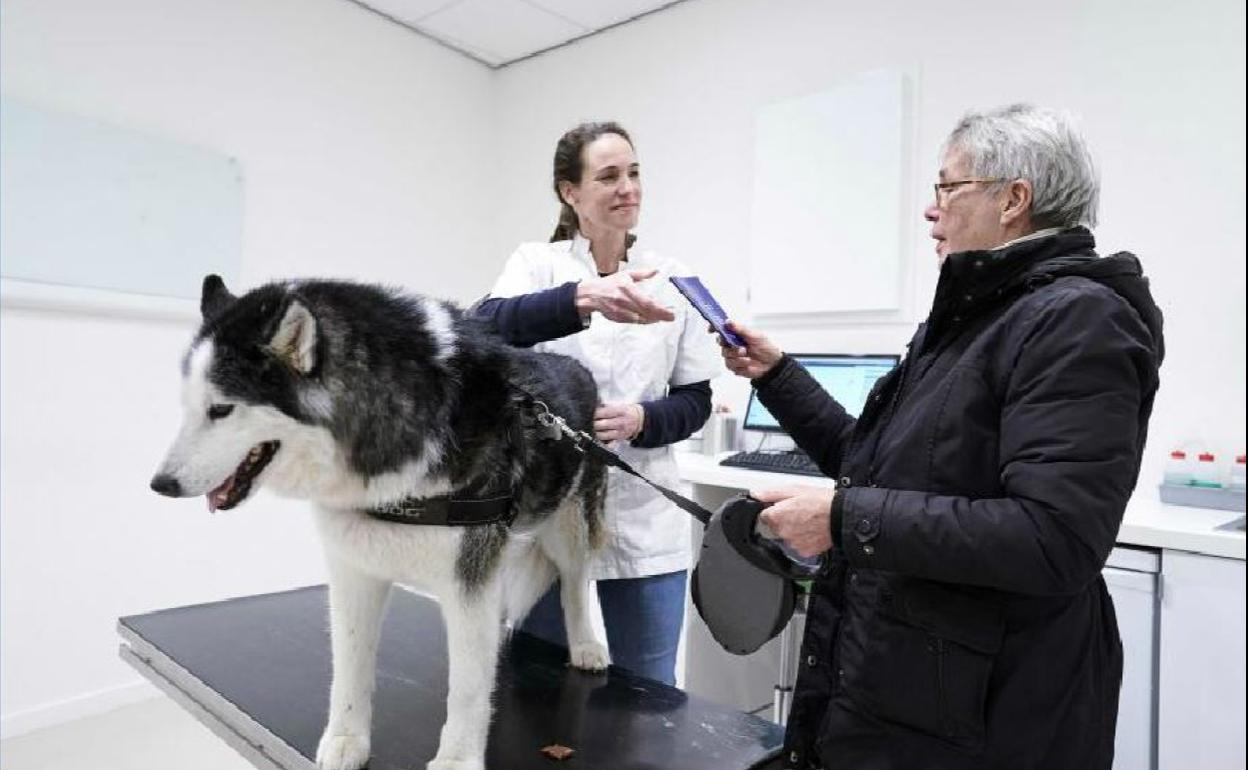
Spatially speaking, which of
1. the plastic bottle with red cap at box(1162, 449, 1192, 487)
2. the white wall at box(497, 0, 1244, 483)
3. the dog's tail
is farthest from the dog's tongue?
the plastic bottle with red cap at box(1162, 449, 1192, 487)

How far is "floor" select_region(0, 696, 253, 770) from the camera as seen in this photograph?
262cm

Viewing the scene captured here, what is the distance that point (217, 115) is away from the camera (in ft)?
10.6

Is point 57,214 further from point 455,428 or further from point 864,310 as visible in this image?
point 864,310

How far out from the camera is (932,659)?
0.94m

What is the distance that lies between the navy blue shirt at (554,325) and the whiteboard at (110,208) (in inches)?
89.0

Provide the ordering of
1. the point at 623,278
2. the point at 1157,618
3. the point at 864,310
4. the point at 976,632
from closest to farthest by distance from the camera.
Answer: the point at 976,632
the point at 623,278
the point at 1157,618
the point at 864,310

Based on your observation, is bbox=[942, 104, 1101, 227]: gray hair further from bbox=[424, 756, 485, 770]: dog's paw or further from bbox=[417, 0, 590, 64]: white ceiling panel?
bbox=[417, 0, 590, 64]: white ceiling panel

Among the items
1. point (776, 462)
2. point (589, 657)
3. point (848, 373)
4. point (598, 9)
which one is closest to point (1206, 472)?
point (848, 373)

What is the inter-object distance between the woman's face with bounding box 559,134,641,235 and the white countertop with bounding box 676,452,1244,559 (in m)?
0.69

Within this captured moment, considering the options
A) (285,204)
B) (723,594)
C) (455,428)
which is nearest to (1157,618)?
(723,594)

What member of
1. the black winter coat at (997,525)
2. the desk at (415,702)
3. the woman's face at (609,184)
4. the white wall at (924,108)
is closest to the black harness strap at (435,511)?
the desk at (415,702)

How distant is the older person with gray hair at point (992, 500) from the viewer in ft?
2.75

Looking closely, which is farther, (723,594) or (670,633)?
(670,633)

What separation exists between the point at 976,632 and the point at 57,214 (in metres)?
3.28
